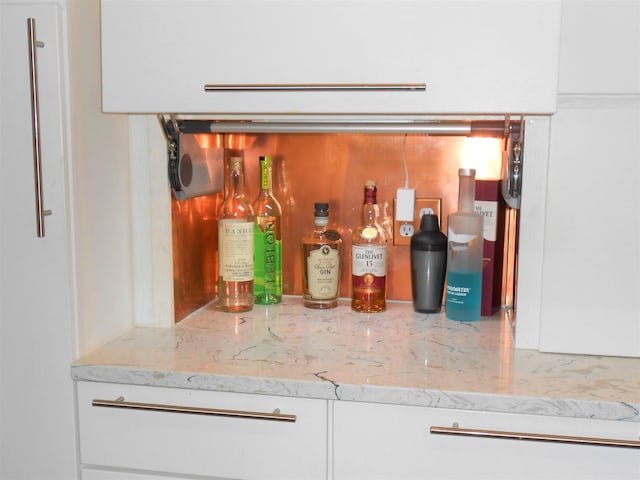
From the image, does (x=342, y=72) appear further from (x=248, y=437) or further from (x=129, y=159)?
(x=248, y=437)

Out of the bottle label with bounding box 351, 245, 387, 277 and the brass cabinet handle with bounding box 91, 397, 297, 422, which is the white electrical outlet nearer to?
the bottle label with bounding box 351, 245, 387, 277

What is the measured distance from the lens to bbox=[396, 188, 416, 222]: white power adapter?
5.60 ft

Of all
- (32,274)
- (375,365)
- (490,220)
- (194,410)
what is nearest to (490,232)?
(490,220)

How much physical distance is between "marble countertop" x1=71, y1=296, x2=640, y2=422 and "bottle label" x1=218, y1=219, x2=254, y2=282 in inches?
4.4

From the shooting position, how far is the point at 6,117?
1351mm

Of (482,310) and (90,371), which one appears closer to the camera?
(90,371)

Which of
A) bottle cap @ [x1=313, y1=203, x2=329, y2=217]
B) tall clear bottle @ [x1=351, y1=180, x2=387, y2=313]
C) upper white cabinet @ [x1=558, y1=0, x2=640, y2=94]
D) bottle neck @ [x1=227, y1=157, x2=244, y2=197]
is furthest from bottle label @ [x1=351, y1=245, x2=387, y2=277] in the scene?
upper white cabinet @ [x1=558, y1=0, x2=640, y2=94]

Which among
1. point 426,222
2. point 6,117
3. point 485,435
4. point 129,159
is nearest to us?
point 485,435

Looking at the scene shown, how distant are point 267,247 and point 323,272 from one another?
155 mm

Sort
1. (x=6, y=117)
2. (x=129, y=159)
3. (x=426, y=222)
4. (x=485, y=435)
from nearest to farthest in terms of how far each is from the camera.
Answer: (x=485, y=435)
(x=6, y=117)
(x=129, y=159)
(x=426, y=222)

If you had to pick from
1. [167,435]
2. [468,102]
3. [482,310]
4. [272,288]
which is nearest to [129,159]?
[272,288]

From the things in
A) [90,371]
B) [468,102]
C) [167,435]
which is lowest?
[167,435]

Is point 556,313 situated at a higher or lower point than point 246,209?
lower

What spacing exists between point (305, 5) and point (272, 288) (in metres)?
0.74
